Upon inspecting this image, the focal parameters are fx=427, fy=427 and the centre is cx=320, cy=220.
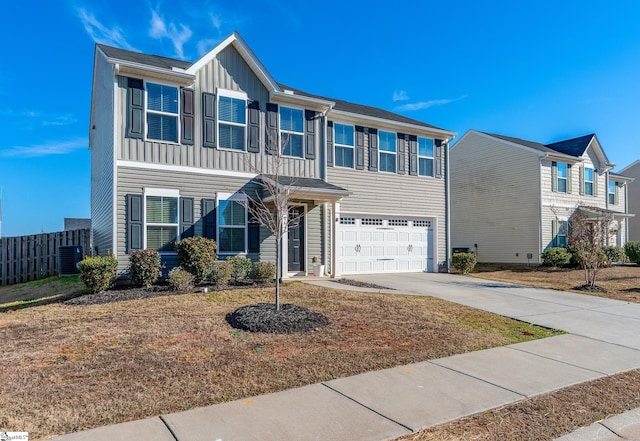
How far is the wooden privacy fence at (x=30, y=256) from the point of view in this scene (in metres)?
16.2

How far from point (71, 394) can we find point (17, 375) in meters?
1.02

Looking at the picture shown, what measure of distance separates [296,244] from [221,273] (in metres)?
3.26

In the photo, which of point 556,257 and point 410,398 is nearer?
point 410,398

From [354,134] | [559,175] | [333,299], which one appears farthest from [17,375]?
[559,175]

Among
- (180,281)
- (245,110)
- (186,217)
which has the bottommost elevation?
(180,281)

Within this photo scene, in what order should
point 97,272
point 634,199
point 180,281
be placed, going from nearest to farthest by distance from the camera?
point 97,272 < point 180,281 < point 634,199

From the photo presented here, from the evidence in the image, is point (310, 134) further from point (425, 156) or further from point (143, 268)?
point (143, 268)

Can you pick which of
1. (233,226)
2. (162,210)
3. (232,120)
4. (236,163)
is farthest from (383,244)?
(162,210)

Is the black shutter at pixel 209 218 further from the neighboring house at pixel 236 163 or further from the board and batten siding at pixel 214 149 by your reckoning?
the board and batten siding at pixel 214 149

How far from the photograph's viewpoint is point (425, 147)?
16875mm

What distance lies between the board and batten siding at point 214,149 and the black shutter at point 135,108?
103 millimetres

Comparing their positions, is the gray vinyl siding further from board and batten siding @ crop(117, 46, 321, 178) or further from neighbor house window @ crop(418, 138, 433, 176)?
neighbor house window @ crop(418, 138, 433, 176)

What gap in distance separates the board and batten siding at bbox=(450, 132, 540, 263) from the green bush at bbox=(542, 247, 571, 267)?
0.99 meters

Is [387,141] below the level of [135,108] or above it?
above
